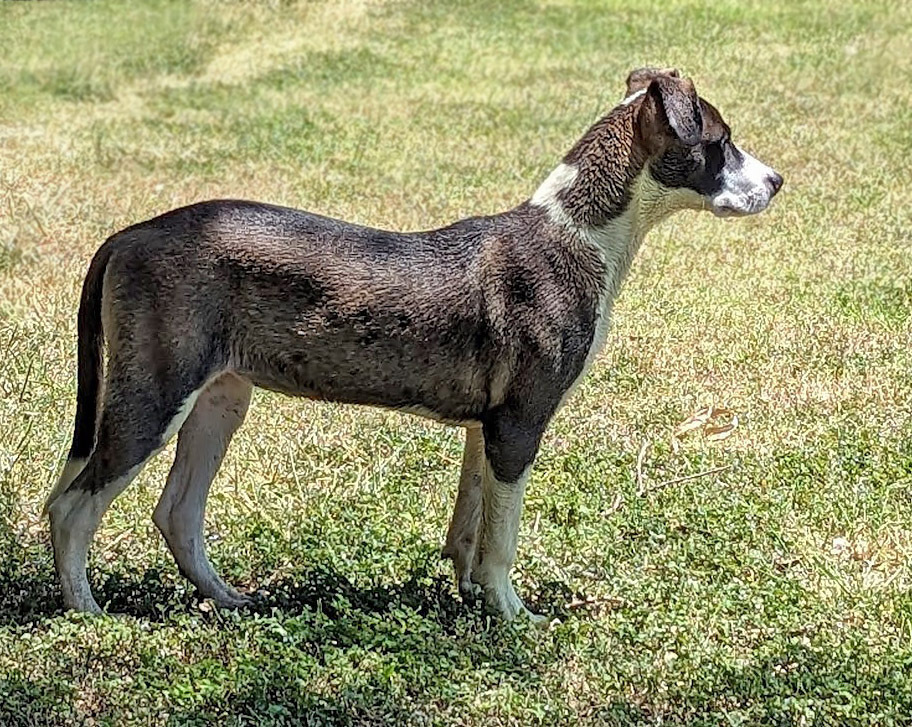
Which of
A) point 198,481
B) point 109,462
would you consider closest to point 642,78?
point 198,481

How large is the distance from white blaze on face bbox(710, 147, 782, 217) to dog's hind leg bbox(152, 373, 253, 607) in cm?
163

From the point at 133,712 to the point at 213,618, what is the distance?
641 millimetres

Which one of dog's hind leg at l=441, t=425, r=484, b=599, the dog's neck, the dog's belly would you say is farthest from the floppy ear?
dog's hind leg at l=441, t=425, r=484, b=599

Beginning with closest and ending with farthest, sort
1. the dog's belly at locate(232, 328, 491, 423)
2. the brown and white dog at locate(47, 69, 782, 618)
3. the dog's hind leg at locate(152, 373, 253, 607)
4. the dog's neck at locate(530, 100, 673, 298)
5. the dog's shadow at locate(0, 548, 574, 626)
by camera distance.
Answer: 1. the brown and white dog at locate(47, 69, 782, 618)
2. the dog's belly at locate(232, 328, 491, 423)
3. the dog's neck at locate(530, 100, 673, 298)
4. the dog's shadow at locate(0, 548, 574, 626)
5. the dog's hind leg at locate(152, 373, 253, 607)

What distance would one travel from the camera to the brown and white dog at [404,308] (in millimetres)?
4574

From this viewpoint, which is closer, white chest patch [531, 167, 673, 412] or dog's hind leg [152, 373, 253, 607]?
white chest patch [531, 167, 673, 412]

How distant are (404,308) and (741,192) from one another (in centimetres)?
112

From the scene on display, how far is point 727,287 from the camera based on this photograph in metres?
8.88

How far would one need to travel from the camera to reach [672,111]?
462 cm

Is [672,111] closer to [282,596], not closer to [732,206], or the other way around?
[732,206]

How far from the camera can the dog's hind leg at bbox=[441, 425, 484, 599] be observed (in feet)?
16.8

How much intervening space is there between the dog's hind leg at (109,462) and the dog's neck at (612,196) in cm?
131

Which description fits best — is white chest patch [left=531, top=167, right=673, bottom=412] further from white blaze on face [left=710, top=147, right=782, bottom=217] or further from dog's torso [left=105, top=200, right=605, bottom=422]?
white blaze on face [left=710, top=147, right=782, bottom=217]

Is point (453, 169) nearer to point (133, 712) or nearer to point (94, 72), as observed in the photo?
point (94, 72)
